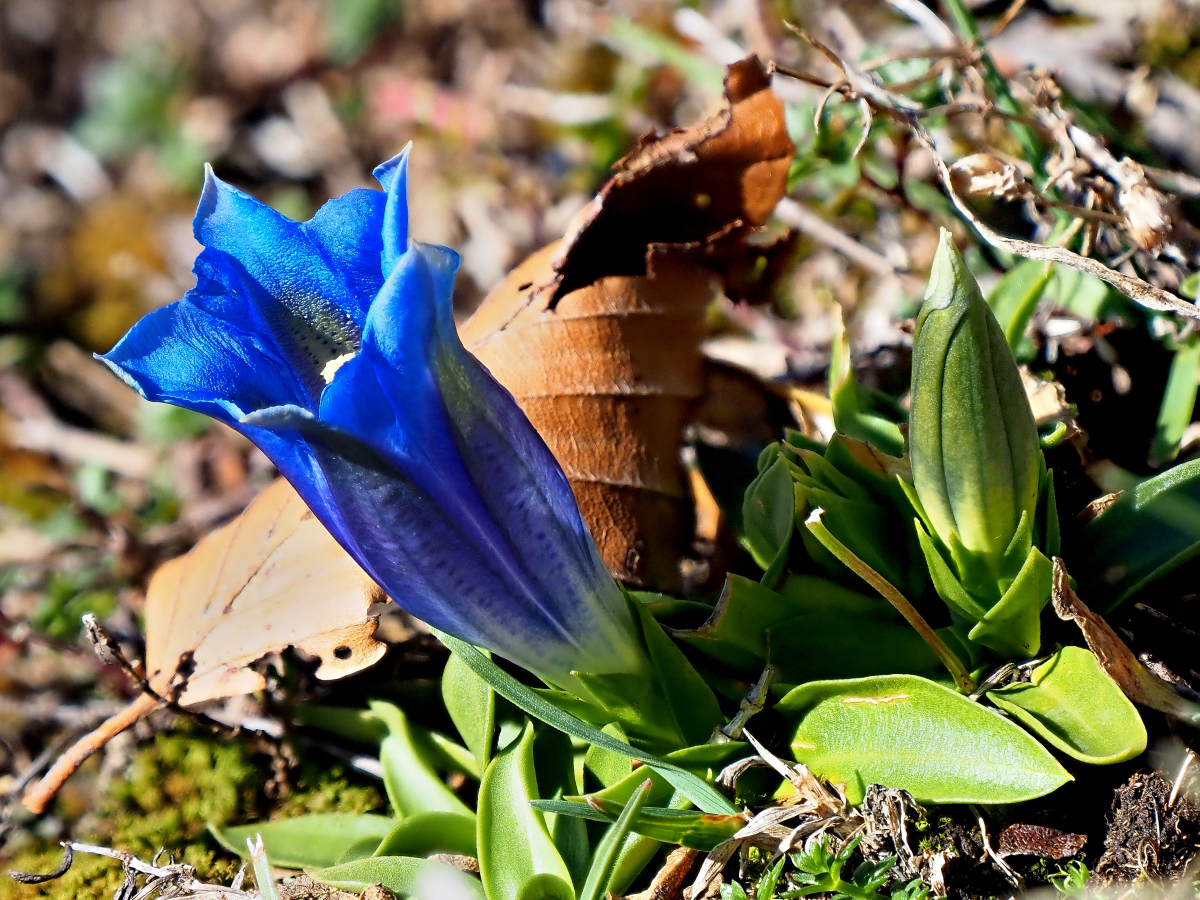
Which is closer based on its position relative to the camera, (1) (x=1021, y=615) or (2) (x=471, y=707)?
(1) (x=1021, y=615)

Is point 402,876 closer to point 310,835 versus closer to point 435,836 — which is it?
point 435,836

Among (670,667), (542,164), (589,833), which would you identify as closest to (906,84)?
(670,667)

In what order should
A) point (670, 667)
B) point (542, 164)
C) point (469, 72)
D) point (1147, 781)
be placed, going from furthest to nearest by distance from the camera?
point (469, 72), point (542, 164), point (670, 667), point (1147, 781)

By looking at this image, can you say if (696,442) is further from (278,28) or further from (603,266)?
(278,28)

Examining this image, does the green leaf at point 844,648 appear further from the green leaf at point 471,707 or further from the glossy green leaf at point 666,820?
the green leaf at point 471,707

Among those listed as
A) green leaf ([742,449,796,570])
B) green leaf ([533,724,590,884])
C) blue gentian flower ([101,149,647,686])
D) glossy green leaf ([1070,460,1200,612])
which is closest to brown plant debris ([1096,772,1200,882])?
glossy green leaf ([1070,460,1200,612])

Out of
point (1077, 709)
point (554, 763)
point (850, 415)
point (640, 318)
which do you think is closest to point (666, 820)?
point (554, 763)

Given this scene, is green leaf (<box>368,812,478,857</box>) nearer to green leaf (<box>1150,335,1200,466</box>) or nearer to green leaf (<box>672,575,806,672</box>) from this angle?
green leaf (<box>672,575,806,672</box>)
